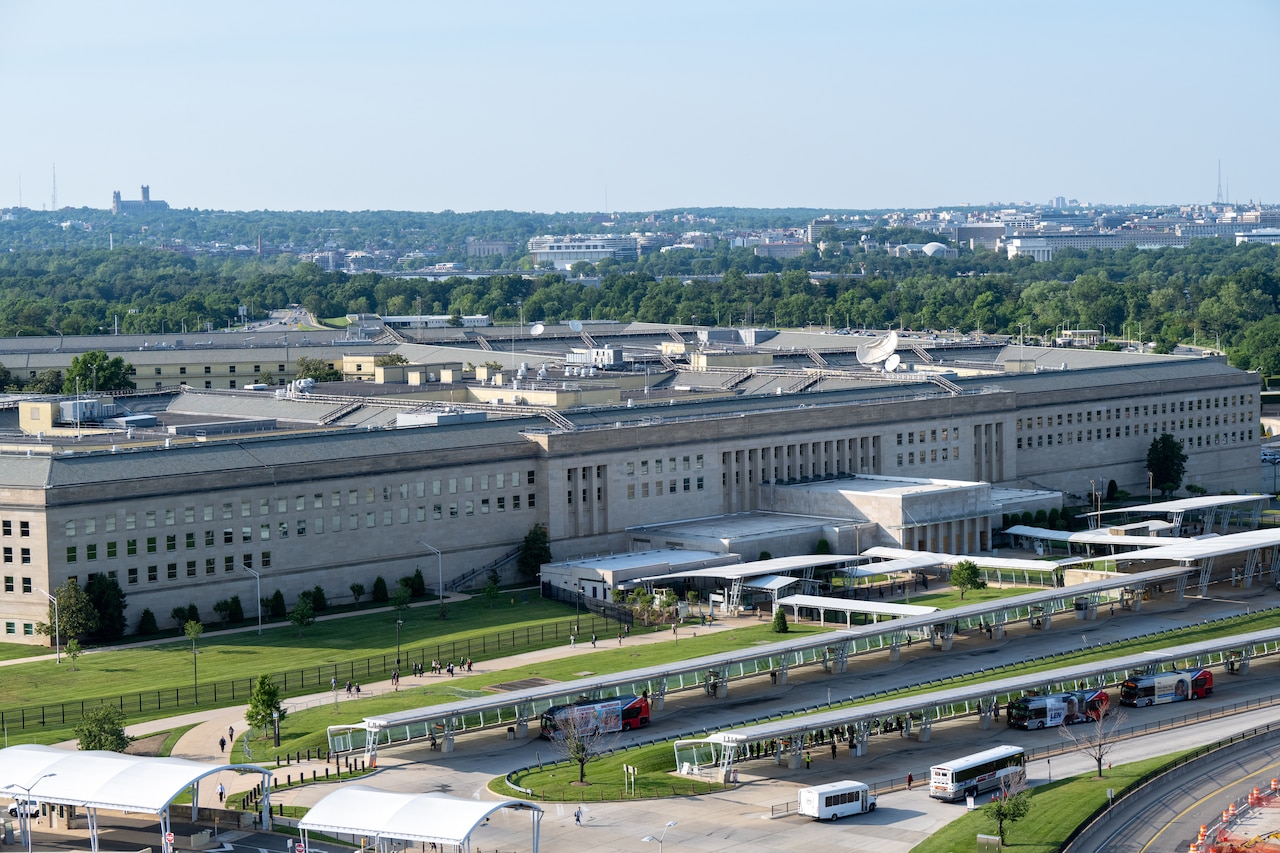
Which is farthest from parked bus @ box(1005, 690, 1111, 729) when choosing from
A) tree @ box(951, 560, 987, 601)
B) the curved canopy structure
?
the curved canopy structure

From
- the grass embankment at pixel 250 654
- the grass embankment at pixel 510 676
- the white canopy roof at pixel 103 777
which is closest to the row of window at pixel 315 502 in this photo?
the grass embankment at pixel 250 654

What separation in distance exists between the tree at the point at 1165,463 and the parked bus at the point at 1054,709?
8562 cm

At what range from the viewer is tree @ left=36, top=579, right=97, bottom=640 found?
4373 inches

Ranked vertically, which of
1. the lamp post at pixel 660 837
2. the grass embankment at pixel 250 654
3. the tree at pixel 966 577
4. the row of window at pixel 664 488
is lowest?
the lamp post at pixel 660 837

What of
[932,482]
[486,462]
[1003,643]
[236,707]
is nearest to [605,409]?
[486,462]

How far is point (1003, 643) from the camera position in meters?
115

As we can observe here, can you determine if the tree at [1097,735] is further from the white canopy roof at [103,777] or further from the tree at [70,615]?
the tree at [70,615]

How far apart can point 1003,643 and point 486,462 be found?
3891 cm

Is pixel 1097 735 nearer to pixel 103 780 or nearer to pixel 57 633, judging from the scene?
pixel 103 780

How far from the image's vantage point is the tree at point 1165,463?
7106 inches

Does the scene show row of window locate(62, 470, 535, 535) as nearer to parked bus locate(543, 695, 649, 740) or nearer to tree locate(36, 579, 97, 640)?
tree locate(36, 579, 97, 640)

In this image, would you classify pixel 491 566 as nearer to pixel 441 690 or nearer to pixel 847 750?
pixel 441 690

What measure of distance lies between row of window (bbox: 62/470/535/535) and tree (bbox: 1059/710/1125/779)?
50249 mm

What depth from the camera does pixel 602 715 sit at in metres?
92.9
